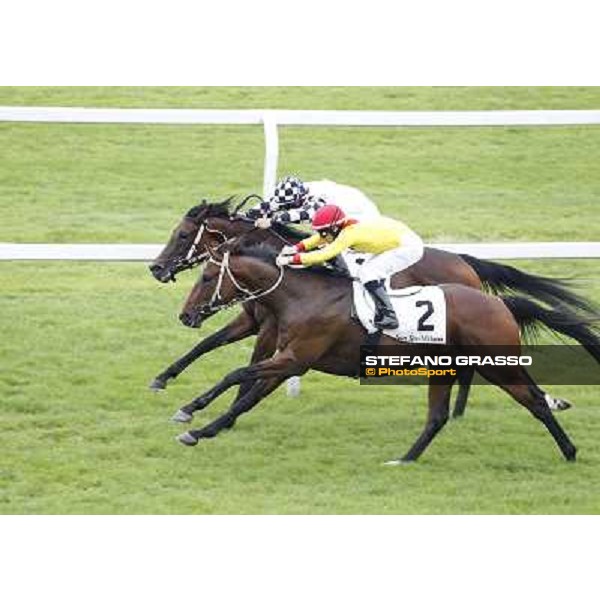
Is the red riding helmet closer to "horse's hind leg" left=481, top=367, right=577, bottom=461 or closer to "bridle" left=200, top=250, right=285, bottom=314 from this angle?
"bridle" left=200, top=250, right=285, bottom=314

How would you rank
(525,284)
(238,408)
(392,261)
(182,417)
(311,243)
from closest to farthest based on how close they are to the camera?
(238,408) → (311,243) → (392,261) → (182,417) → (525,284)

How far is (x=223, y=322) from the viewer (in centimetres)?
1220

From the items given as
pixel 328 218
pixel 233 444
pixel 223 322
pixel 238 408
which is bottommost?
pixel 223 322

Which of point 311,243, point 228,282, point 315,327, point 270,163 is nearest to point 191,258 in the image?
point 228,282

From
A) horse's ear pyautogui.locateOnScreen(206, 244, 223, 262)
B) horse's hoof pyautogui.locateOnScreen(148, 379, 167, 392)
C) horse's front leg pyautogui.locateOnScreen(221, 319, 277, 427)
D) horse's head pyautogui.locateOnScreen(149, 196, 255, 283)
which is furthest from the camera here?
horse's hoof pyautogui.locateOnScreen(148, 379, 167, 392)

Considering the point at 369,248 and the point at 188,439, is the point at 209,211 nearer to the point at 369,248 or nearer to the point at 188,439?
the point at 369,248

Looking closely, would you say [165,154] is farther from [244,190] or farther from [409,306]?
[409,306]

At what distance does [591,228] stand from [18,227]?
478cm

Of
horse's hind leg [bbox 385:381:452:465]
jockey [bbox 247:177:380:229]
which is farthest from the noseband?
horse's hind leg [bbox 385:381:452:465]

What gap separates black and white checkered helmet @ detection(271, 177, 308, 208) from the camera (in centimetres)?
992

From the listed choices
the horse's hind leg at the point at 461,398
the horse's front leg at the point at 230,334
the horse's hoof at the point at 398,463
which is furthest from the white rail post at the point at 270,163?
the horse's hoof at the point at 398,463

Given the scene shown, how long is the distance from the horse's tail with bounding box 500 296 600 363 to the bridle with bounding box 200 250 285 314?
1.28m

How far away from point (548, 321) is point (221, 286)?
1.79m

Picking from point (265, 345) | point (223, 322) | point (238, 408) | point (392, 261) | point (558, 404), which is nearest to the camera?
point (238, 408)
